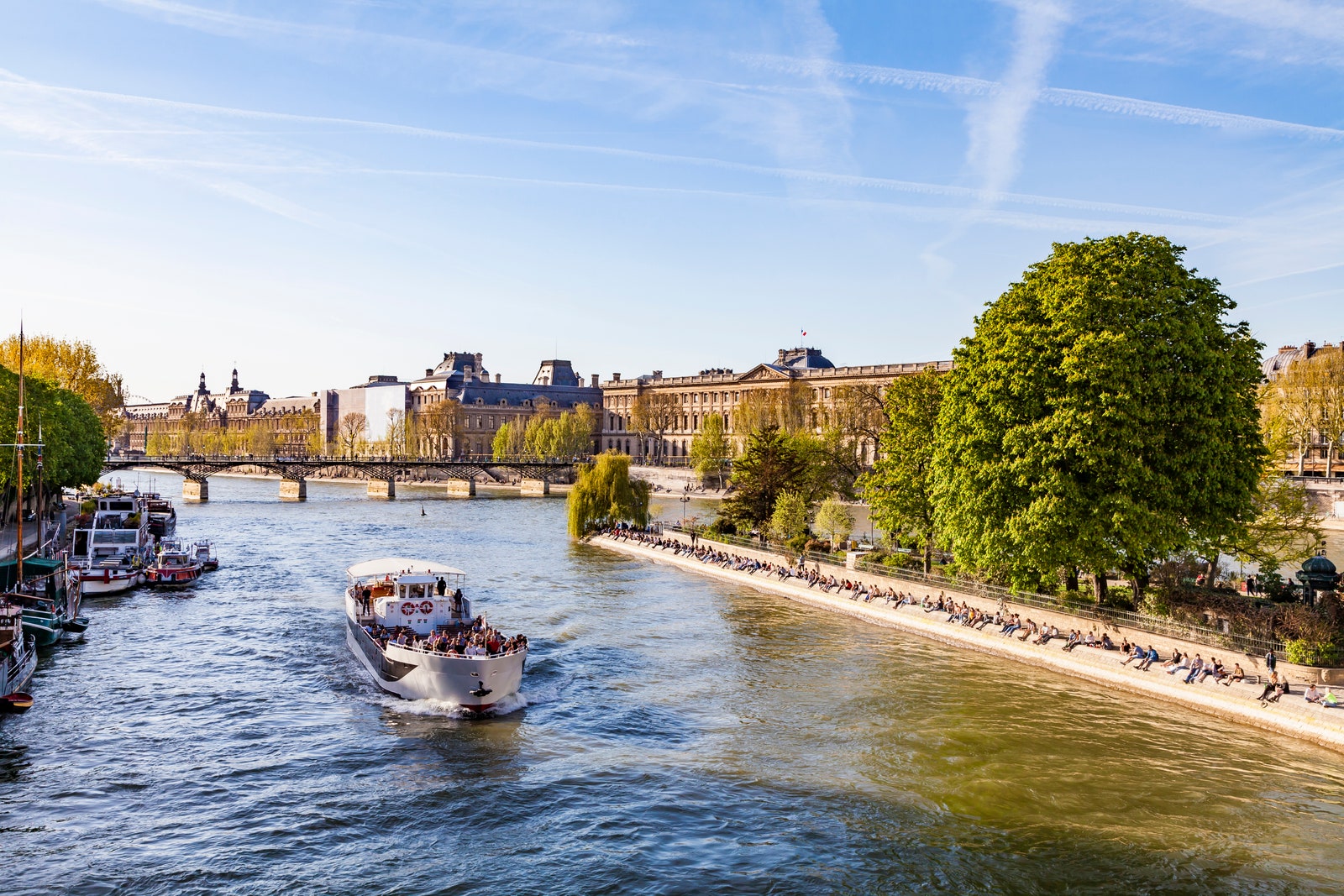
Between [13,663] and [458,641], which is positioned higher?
[458,641]

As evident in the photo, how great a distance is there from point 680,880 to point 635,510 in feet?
217

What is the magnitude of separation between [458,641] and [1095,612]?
24196 millimetres

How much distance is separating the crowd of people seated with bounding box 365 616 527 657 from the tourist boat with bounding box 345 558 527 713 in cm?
7

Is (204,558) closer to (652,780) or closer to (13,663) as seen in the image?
(13,663)

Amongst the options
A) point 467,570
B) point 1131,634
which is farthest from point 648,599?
point 1131,634

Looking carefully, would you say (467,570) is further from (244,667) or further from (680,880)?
(680,880)

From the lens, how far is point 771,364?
189 m

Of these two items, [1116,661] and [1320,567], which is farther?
[1116,661]

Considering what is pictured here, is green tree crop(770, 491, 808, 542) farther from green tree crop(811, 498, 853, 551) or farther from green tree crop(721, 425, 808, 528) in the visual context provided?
green tree crop(721, 425, 808, 528)

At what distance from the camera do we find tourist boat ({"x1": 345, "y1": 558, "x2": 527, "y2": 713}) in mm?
34000

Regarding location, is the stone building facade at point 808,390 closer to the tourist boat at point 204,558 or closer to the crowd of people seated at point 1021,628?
the crowd of people seated at point 1021,628

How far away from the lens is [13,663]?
35000mm

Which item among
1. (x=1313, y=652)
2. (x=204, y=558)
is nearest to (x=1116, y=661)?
(x=1313, y=652)

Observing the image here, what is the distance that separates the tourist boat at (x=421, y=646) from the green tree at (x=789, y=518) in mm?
26167
